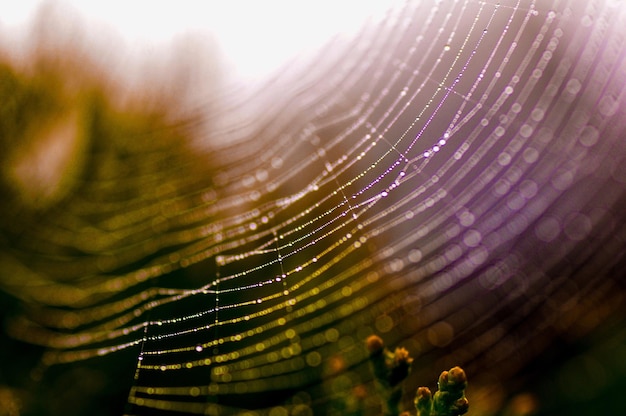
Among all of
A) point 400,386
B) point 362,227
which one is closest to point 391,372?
point 400,386

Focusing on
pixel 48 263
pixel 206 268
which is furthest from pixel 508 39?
pixel 48 263

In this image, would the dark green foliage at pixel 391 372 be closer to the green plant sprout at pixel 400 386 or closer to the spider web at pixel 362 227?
the green plant sprout at pixel 400 386

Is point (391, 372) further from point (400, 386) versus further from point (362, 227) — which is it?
point (362, 227)

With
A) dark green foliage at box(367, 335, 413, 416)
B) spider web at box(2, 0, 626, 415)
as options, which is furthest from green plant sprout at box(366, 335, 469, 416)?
spider web at box(2, 0, 626, 415)

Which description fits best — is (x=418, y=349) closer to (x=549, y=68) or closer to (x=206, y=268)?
(x=206, y=268)

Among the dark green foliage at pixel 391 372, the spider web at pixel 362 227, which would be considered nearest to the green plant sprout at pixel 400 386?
the dark green foliage at pixel 391 372
